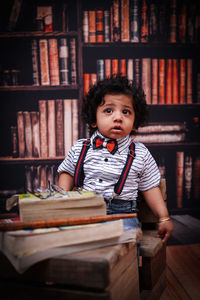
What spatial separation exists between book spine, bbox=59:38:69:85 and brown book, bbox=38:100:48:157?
0.20 meters

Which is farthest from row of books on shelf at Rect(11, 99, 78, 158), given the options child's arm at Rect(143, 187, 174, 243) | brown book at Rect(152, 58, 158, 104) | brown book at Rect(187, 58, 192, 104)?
child's arm at Rect(143, 187, 174, 243)

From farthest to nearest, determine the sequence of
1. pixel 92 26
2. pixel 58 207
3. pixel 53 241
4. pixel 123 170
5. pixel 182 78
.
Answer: pixel 182 78
pixel 92 26
pixel 123 170
pixel 58 207
pixel 53 241

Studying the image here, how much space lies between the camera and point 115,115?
4.01 ft

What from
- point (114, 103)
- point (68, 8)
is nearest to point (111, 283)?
point (114, 103)

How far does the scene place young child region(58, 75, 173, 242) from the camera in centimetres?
122

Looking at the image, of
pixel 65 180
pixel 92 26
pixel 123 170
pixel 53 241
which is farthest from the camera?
pixel 92 26

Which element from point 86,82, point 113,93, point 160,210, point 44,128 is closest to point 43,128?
point 44,128

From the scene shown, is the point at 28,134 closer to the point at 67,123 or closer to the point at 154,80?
the point at 67,123

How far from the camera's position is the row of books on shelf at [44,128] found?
1986 millimetres

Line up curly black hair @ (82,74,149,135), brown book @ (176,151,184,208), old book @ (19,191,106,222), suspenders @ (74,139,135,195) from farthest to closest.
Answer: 1. brown book @ (176,151,184,208)
2. curly black hair @ (82,74,149,135)
3. suspenders @ (74,139,135,195)
4. old book @ (19,191,106,222)

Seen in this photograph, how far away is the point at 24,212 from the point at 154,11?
5.45ft

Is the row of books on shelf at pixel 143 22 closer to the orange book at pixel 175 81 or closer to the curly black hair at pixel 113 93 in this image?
the orange book at pixel 175 81

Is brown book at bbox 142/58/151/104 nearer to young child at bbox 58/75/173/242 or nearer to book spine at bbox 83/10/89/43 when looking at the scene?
book spine at bbox 83/10/89/43

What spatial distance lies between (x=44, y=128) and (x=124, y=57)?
2.46ft
